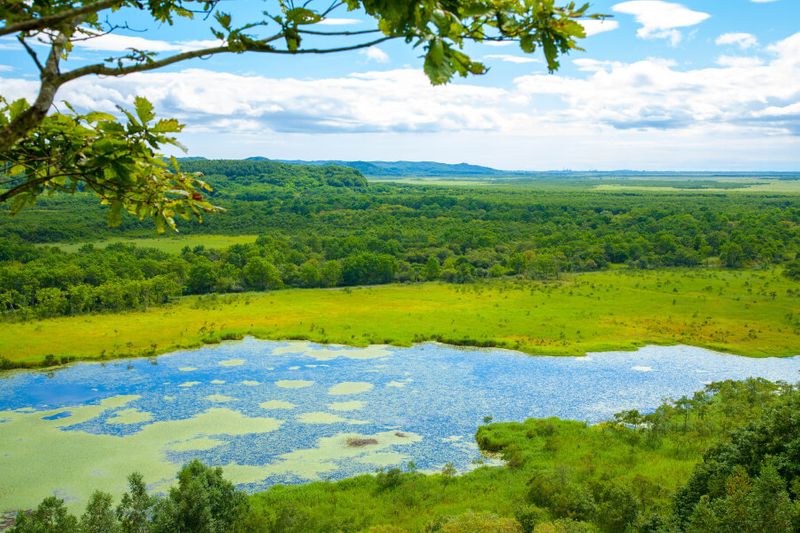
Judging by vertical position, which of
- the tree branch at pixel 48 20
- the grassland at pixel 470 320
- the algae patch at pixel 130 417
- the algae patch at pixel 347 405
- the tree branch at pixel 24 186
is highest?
the tree branch at pixel 48 20

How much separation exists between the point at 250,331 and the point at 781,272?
5521 centimetres

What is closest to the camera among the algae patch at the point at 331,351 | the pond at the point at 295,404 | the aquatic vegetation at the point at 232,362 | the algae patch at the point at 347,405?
the pond at the point at 295,404

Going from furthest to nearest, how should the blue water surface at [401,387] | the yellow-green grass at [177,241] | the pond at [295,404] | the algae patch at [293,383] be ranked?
the yellow-green grass at [177,241], the algae patch at [293,383], the blue water surface at [401,387], the pond at [295,404]

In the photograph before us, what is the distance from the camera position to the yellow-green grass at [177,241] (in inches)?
3141

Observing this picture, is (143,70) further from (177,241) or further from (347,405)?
(177,241)

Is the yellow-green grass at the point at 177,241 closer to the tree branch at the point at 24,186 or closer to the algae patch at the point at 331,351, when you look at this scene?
the algae patch at the point at 331,351

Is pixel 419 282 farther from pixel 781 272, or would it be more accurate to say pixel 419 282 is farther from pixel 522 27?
pixel 522 27

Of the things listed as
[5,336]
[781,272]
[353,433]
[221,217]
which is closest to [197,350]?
[5,336]

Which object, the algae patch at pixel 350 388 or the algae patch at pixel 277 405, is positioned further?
the algae patch at pixel 350 388

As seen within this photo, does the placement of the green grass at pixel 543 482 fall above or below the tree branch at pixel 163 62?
below

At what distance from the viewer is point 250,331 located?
133ft

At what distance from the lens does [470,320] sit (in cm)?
4391

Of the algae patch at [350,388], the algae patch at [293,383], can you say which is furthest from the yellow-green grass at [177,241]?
the algae patch at [350,388]

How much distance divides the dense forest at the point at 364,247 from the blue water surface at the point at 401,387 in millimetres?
11305
